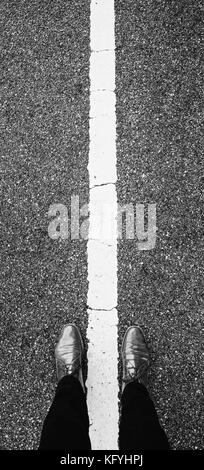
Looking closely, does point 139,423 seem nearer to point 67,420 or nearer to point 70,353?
point 67,420

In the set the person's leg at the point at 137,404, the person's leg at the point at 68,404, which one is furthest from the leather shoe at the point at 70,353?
the person's leg at the point at 137,404

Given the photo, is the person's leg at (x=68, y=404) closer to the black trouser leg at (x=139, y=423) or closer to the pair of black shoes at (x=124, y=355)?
the pair of black shoes at (x=124, y=355)

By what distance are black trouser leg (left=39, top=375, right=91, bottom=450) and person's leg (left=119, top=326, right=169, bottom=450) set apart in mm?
181

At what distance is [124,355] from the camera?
90.0 inches

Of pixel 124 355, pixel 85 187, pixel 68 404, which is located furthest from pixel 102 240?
pixel 68 404

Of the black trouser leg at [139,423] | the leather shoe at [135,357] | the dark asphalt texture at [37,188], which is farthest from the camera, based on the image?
the dark asphalt texture at [37,188]

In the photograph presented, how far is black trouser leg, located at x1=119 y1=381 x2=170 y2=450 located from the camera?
1.88 meters

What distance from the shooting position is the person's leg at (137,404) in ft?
6.21

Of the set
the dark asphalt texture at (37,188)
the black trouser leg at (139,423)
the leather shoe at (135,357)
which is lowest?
the black trouser leg at (139,423)

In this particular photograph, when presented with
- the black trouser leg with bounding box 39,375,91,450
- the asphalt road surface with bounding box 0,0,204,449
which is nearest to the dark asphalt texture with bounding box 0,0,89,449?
the asphalt road surface with bounding box 0,0,204,449

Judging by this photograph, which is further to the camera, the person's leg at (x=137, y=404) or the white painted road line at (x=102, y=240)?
the white painted road line at (x=102, y=240)

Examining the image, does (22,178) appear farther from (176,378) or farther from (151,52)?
(176,378)

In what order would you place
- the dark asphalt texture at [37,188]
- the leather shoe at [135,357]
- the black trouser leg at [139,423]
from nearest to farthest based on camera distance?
the black trouser leg at [139,423], the leather shoe at [135,357], the dark asphalt texture at [37,188]

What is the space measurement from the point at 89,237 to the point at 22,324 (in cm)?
58
